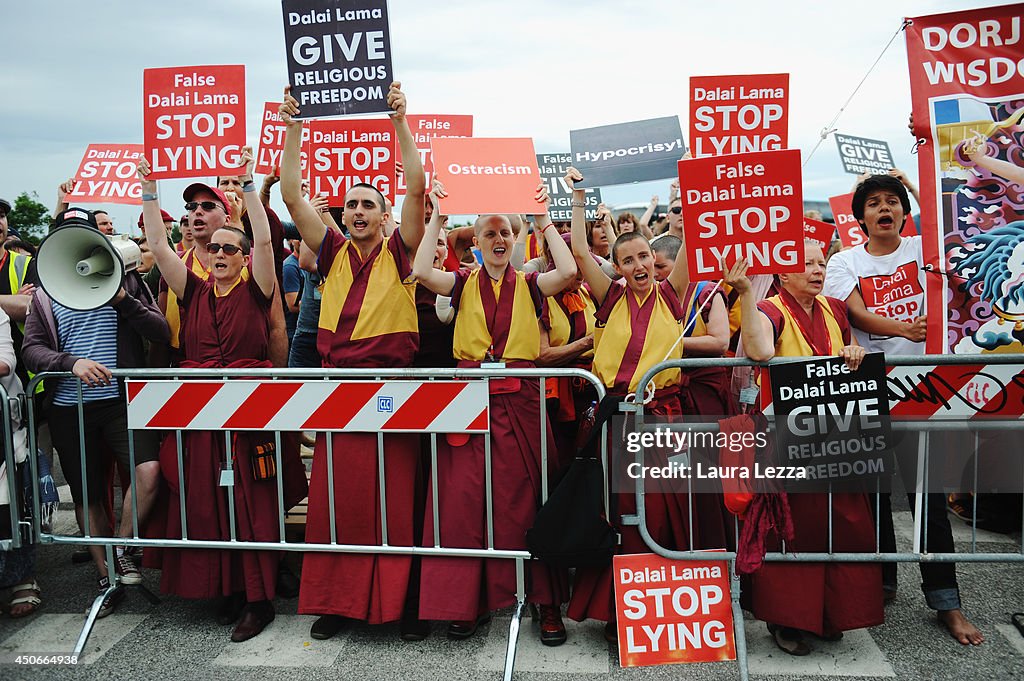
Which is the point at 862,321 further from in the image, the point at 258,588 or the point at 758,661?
the point at 258,588

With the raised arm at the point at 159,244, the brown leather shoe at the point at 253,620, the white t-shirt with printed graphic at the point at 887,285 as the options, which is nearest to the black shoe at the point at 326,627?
the brown leather shoe at the point at 253,620

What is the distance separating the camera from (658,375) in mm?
Answer: 3902

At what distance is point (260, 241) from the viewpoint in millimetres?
4324

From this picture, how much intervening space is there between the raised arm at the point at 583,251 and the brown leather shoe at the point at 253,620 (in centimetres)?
239

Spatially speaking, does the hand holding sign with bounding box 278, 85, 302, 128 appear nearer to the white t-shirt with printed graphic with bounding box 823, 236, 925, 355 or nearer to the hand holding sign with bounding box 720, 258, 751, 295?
the hand holding sign with bounding box 720, 258, 751, 295

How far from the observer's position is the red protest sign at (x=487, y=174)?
4074mm

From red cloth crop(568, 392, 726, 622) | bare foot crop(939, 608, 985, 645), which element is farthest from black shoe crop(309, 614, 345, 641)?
bare foot crop(939, 608, 985, 645)

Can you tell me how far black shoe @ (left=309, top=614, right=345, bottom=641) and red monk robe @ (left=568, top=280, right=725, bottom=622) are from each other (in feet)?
3.92

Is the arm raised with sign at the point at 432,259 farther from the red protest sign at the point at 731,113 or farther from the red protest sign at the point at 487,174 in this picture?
the red protest sign at the point at 731,113

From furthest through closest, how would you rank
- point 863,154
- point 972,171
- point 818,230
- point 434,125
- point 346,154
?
point 863,154, point 434,125, point 346,154, point 818,230, point 972,171

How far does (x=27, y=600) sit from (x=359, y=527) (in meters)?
2.04

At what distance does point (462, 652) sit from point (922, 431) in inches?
94.3

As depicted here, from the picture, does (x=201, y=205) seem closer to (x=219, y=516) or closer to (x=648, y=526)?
(x=219, y=516)

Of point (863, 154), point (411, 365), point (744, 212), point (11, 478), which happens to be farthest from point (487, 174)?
point (863, 154)
